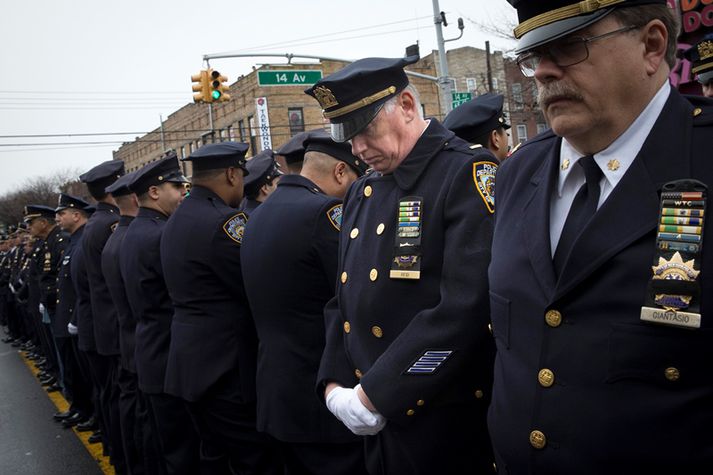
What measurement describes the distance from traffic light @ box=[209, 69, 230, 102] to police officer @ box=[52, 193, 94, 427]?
10.3 m

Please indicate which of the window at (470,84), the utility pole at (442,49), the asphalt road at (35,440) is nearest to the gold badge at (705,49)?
the asphalt road at (35,440)

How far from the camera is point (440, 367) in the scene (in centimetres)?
216

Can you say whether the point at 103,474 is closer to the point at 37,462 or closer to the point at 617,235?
the point at 37,462

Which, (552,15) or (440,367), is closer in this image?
(552,15)

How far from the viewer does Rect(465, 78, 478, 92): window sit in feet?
133

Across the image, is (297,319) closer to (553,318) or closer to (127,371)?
(553,318)

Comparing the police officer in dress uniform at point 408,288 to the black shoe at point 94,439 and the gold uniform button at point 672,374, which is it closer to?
the gold uniform button at point 672,374

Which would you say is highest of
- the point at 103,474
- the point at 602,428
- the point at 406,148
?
the point at 406,148

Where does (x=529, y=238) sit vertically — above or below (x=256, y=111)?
below

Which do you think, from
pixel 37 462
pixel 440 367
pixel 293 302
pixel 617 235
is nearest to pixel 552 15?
pixel 617 235

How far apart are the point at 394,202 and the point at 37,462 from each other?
537 centimetres

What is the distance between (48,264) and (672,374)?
8488 millimetres

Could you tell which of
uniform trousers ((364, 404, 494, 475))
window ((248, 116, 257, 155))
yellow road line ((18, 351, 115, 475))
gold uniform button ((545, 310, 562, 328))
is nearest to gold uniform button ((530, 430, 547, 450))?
gold uniform button ((545, 310, 562, 328))

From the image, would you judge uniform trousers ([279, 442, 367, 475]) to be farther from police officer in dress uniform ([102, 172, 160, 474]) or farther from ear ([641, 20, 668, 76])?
ear ([641, 20, 668, 76])
